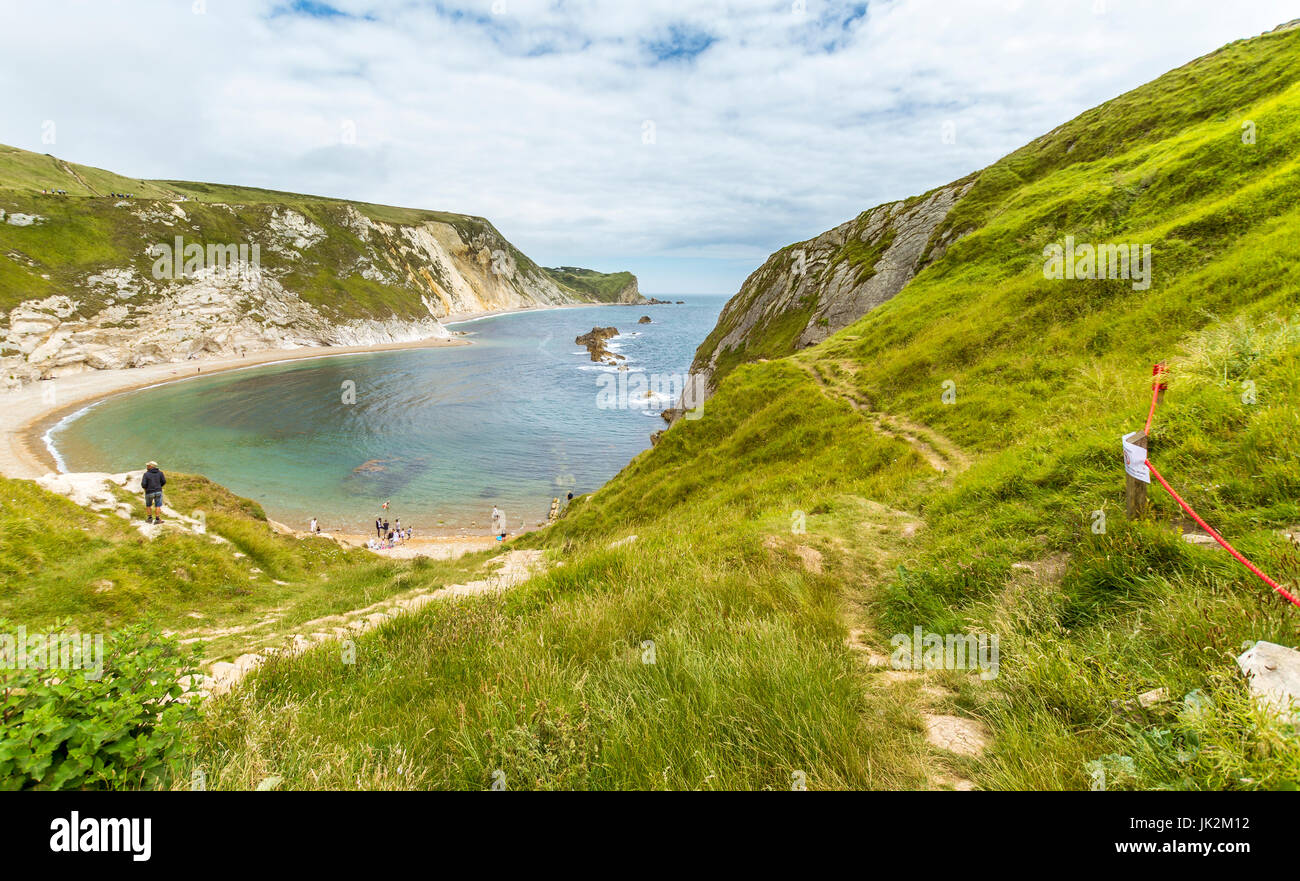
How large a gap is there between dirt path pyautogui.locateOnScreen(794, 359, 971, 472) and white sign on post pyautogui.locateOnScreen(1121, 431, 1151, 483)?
682 centimetres

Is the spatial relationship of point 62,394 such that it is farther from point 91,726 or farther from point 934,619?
point 934,619

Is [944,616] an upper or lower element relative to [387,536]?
upper

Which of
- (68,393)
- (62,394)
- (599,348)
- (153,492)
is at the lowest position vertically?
(153,492)

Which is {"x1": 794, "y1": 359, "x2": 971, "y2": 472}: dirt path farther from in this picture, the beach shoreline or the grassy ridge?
the beach shoreline

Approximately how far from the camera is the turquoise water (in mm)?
40719

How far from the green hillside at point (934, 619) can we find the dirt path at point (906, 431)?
18cm

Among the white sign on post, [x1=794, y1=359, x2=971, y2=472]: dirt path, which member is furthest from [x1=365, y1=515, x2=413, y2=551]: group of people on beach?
the white sign on post

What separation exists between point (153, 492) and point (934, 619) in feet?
73.3

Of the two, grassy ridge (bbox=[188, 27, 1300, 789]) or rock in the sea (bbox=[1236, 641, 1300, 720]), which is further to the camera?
grassy ridge (bbox=[188, 27, 1300, 789])

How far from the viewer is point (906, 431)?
619 inches

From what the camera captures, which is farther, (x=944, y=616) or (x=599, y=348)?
(x=599, y=348)

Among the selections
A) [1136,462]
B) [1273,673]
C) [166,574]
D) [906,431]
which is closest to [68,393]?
[166,574]

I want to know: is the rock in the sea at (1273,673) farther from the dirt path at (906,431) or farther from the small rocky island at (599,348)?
the small rocky island at (599,348)

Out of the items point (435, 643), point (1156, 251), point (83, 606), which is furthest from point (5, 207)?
point (1156, 251)
